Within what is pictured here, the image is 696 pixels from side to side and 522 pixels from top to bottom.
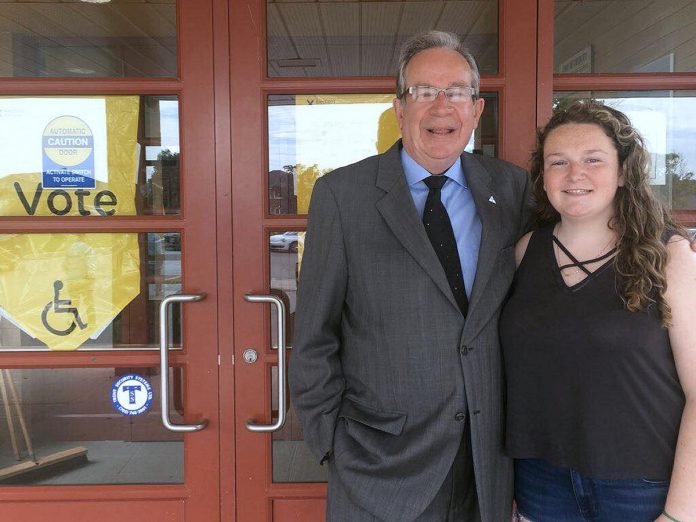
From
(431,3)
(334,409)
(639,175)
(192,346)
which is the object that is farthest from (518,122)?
(192,346)

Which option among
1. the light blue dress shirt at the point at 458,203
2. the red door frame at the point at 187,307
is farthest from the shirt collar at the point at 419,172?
the red door frame at the point at 187,307

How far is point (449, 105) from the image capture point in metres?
1.57

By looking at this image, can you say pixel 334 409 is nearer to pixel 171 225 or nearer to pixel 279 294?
pixel 279 294

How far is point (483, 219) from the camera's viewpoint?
5.20 feet

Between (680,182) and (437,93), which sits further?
(680,182)

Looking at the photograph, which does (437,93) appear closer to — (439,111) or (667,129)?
(439,111)

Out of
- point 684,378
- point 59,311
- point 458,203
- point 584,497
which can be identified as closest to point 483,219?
point 458,203

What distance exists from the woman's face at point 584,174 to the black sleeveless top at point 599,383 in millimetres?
142

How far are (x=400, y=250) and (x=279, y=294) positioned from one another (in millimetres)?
720

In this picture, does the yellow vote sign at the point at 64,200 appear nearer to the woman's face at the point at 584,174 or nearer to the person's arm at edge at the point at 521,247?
the person's arm at edge at the point at 521,247

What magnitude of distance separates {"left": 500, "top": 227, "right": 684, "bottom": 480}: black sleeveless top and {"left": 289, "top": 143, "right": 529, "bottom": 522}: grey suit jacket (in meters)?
0.14

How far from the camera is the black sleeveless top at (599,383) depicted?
4.26ft

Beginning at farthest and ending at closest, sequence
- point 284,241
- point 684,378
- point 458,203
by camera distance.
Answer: point 284,241
point 458,203
point 684,378

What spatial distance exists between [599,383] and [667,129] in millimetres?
1278
